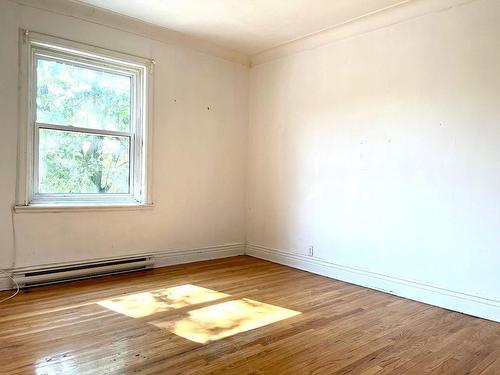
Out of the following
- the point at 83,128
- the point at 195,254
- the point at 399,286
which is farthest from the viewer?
the point at 195,254

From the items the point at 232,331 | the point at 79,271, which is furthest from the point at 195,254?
the point at 232,331

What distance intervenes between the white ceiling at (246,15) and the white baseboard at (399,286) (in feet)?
8.41

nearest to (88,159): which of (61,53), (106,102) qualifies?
(106,102)

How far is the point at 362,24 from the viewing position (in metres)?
3.80

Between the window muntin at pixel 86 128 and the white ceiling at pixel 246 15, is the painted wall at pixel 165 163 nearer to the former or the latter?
the window muntin at pixel 86 128

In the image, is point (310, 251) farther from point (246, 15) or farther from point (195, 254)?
point (246, 15)

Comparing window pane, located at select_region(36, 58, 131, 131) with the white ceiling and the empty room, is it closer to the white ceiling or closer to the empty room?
the empty room

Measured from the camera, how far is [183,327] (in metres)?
2.63

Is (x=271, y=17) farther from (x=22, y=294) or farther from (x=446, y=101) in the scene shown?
(x=22, y=294)

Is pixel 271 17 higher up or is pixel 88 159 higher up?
pixel 271 17

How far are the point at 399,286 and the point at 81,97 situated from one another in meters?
3.63

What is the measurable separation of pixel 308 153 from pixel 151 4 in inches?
89.2

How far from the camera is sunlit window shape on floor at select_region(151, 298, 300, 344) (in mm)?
2537

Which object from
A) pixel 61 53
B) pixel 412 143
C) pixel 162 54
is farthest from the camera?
pixel 162 54
